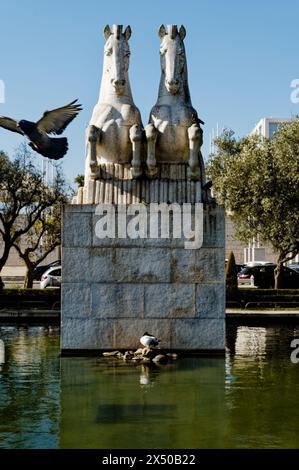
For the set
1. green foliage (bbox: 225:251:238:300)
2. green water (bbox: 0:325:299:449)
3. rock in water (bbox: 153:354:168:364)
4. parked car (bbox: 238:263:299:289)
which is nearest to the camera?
green water (bbox: 0:325:299:449)

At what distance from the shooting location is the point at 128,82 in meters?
12.0

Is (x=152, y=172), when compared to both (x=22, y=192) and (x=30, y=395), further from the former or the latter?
(x=22, y=192)

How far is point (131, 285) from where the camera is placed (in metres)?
11.2

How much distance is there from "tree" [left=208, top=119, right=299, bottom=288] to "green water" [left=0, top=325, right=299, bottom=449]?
61.4ft

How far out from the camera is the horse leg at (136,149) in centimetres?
1137

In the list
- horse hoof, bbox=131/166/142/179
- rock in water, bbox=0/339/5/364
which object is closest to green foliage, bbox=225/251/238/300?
rock in water, bbox=0/339/5/364

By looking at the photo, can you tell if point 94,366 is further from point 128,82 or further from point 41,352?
point 128,82

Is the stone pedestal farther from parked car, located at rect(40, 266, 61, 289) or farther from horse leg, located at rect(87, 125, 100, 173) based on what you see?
parked car, located at rect(40, 266, 61, 289)

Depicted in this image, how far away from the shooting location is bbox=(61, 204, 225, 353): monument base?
1119 centimetres

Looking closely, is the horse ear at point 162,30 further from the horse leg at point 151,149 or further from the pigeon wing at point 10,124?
the pigeon wing at point 10,124

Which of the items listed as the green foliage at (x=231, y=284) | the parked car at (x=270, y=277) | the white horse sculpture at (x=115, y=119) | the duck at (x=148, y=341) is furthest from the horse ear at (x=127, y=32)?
the parked car at (x=270, y=277)

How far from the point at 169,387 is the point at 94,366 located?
161 cm

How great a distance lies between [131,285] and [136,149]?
1968 mm
